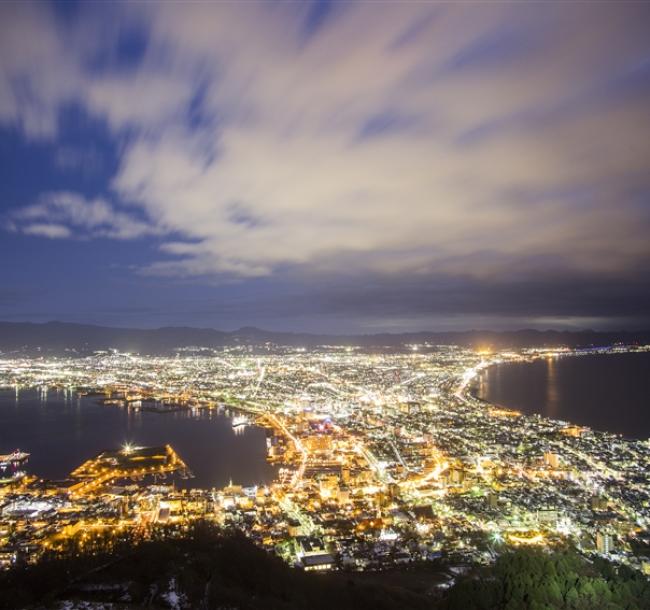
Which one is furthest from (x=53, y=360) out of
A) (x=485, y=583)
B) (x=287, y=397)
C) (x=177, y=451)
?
(x=485, y=583)

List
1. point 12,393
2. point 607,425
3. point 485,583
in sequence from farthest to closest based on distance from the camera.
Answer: point 12,393 → point 607,425 → point 485,583

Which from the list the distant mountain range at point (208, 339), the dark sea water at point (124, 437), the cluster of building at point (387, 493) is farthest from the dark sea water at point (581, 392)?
the distant mountain range at point (208, 339)

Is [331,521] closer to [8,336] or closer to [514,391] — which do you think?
[514,391]

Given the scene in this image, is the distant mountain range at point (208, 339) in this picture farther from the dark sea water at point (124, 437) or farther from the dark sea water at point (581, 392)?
the dark sea water at point (124, 437)

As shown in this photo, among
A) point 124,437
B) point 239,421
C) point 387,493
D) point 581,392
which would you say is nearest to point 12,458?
point 124,437

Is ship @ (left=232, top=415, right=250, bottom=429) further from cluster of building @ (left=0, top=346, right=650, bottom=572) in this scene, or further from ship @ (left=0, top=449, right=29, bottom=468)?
ship @ (left=0, top=449, right=29, bottom=468)

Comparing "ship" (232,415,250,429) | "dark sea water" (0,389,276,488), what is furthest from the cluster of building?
"dark sea water" (0,389,276,488)
